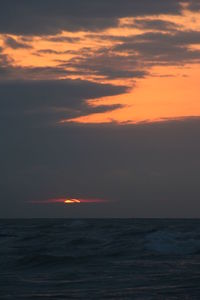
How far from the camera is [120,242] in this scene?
37625 millimetres

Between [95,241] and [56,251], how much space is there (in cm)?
679

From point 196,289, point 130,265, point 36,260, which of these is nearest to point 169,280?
point 196,289

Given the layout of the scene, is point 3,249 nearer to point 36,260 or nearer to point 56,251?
point 56,251

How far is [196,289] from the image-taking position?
1794cm

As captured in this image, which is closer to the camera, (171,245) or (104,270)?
(104,270)

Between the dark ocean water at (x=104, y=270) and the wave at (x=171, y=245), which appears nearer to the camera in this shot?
the dark ocean water at (x=104, y=270)

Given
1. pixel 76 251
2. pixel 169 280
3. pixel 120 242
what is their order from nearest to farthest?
pixel 169 280, pixel 76 251, pixel 120 242

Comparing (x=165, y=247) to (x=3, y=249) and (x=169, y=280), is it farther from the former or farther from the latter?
(x=169, y=280)

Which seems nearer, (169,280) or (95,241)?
(169,280)

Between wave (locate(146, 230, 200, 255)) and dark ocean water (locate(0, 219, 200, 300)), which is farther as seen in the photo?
wave (locate(146, 230, 200, 255))

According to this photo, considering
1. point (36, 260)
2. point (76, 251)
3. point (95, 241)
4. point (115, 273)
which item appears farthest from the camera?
point (95, 241)

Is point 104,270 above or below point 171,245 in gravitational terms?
below

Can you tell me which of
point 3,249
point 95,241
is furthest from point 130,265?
point 95,241

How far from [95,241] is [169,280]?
2048 cm
